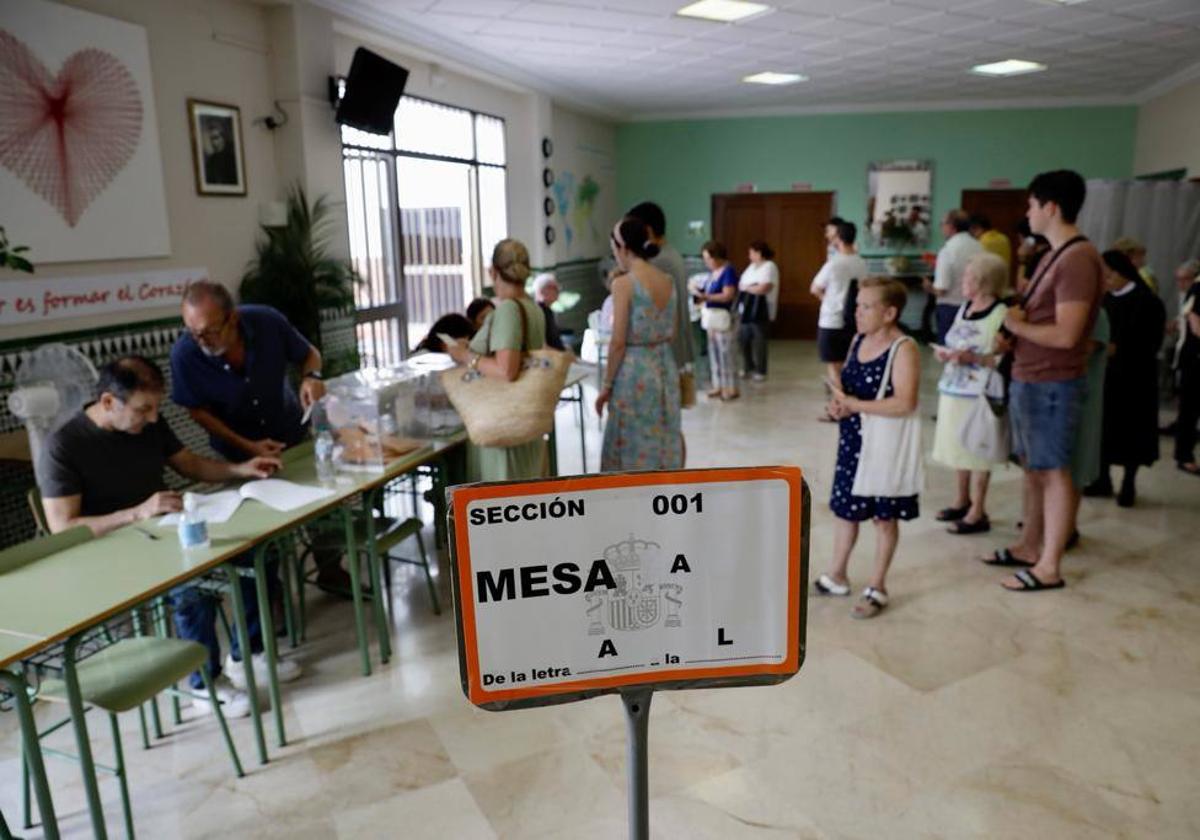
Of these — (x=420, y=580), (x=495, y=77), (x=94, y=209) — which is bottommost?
(x=420, y=580)

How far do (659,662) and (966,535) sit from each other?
399 cm

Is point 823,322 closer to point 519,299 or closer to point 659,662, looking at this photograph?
point 519,299

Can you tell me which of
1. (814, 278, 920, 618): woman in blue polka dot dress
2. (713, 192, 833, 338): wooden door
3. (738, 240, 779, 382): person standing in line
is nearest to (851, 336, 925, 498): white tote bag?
(814, 278, 920, 618): woman in blue polka dot dress

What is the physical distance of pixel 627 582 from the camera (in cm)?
101

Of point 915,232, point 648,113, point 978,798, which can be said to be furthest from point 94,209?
point 915,232

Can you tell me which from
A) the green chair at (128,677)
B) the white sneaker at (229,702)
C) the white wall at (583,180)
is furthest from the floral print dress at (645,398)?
the white wall at (583,180)

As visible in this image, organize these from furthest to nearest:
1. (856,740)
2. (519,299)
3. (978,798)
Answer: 1. (519,299)
2. (856,740)
3. (978,798)

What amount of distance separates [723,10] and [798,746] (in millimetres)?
5262

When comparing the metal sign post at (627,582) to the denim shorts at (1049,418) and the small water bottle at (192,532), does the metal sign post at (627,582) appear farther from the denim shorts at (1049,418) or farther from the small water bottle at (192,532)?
the denim shorts at (1049,418)

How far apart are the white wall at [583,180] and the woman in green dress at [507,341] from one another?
6595mm

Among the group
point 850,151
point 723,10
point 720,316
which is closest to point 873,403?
point 723,10

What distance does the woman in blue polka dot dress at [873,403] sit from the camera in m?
3.19

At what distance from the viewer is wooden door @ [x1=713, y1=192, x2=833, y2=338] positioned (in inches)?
468

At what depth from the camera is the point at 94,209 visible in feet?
13.5
